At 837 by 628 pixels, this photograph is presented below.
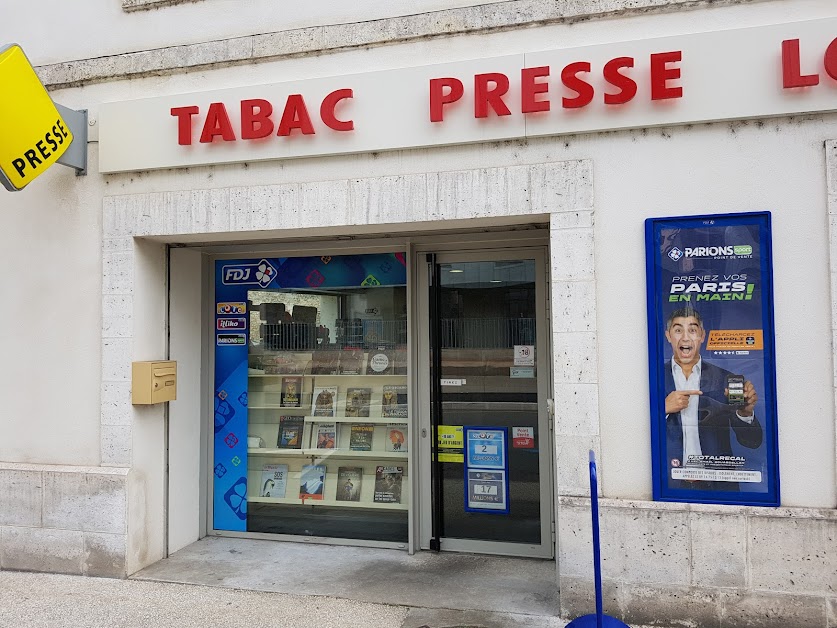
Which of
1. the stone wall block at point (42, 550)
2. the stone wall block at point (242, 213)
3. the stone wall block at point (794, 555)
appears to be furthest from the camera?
the stone wall block at point (42, 550)

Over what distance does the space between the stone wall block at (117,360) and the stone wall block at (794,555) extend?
4.49m

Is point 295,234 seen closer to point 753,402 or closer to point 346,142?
point 346,142

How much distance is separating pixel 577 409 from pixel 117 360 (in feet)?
11.4

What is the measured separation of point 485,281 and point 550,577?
7.57 ft

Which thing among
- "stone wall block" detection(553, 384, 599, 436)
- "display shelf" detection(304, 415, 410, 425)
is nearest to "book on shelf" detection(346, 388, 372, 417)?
"display shelf" detection(304, 415, 410, 425)

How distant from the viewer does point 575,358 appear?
4535 millimetres

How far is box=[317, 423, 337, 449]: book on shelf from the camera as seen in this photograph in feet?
20.6

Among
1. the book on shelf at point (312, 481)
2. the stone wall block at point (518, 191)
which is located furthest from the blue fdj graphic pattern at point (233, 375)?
the stone wall block at point (518, 191)

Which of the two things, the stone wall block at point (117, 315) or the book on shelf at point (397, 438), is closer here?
the stone wall block at point (117, 315)

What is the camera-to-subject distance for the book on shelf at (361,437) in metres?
6.16

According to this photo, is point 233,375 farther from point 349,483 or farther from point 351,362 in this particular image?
point 349,483

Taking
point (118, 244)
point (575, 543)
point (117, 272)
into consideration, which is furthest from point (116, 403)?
point (575, 543)

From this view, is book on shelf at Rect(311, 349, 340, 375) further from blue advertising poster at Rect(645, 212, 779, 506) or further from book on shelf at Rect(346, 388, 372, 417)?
blue advertising poster at Rect(645, 212, 779, 506)

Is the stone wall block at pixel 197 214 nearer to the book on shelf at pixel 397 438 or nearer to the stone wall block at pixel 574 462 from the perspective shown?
the book on shelf at pixel 397 438
